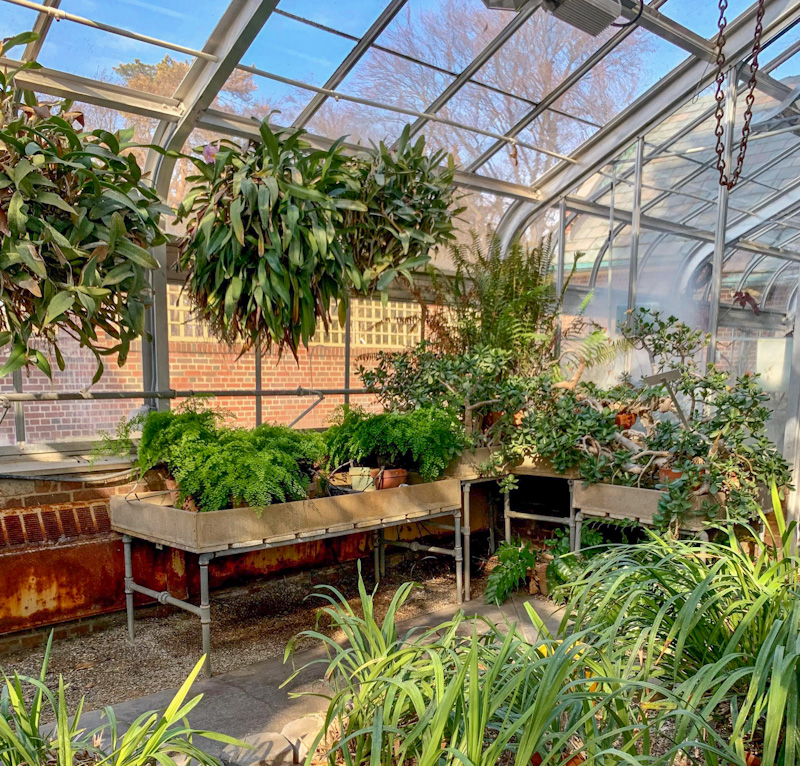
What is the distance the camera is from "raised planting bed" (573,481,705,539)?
137 inches

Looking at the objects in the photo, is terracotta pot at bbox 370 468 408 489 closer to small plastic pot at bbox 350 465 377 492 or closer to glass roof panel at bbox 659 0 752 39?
small plastic pot at bbox 350 465 377 492

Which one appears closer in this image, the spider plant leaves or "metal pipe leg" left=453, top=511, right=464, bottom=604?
the spider plant leaves

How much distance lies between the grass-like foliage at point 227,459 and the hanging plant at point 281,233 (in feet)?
1.45

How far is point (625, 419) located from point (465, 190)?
A: 87.1 inches

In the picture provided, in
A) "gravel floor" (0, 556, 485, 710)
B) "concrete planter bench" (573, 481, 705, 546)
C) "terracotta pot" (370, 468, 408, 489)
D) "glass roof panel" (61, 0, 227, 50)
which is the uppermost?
"glass roof panel" (61, 0, 227, 50)

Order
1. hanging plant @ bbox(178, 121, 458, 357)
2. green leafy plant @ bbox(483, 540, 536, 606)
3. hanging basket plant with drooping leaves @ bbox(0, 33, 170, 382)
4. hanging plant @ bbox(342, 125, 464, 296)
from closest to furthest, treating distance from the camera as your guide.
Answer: hanging basket plant with drooping leaves @ bbox(0, 33, 170, 382), hanging plant @ bbox(178, 121, 458, 357), hanging plant @ bbox(342, 125, 464, 296), green leafy plant @ bbox(483, 540, 536, 606)

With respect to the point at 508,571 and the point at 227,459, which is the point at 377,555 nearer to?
the point at 508,571

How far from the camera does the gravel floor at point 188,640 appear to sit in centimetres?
289

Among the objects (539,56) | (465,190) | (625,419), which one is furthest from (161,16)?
(625,419)

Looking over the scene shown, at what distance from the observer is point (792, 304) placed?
4.35 m

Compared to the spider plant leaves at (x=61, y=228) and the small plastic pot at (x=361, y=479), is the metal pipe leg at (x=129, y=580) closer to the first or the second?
the small plastic pot at (x=361, y=479)

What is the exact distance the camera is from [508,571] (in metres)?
3.91

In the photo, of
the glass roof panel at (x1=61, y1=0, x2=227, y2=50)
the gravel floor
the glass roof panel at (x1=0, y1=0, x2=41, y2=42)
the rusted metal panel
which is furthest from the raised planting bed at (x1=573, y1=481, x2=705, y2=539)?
the glass roof panel at (x1=0, y1=0, x2=41, y2=42)

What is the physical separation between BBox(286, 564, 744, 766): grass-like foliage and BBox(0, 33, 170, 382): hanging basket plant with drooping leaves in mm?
1324
